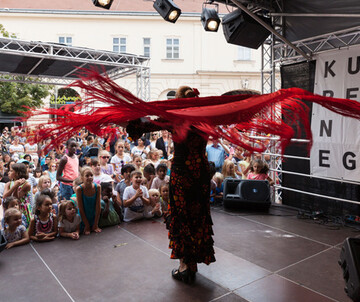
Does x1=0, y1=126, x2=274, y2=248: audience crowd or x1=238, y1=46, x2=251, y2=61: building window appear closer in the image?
x1=0, y1=126, x2=274, y2=248: audience crowd

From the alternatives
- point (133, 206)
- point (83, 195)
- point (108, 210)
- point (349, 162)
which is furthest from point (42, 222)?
point (349, 162)

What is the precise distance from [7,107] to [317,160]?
15482 millimetres

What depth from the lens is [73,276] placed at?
2855 millimetres

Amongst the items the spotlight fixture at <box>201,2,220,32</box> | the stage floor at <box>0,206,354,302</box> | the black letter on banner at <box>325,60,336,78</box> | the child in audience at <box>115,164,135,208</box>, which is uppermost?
the spotlight fixture at <box>201,2,220,32</box>

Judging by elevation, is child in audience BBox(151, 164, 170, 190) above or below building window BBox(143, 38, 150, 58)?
below

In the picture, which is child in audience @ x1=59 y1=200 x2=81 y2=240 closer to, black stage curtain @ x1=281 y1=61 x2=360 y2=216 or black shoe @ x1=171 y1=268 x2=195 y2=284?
black shoe @ x1=171 y1=268 x2=195 y2=284

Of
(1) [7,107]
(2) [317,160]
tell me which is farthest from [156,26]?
(2) [317,160]

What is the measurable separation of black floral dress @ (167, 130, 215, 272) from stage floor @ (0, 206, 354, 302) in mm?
294

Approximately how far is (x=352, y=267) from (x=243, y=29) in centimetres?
458

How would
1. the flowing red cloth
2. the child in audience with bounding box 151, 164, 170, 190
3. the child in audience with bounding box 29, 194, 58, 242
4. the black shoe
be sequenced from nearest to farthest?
the flowing red cloth
the black shoe
the child in audience with bounding box 29, 194, 58, 242
the child in audience with bounding box 151, 164, 170, 190

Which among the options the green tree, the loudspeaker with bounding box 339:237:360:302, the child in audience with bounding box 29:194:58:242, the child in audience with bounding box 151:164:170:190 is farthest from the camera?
the green tree

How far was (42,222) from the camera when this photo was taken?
3711 mm

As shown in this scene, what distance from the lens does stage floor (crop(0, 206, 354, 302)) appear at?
256 centimetres

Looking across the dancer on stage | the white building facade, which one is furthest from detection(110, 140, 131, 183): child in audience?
the white building facade
